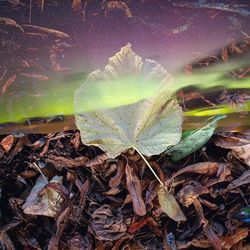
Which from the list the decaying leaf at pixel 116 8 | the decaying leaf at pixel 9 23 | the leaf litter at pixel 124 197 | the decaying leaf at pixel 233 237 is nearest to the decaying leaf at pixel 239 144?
the leaf litter at pixel 124 197

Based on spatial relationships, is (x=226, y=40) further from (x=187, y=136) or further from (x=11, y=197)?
(x=11, y=197)

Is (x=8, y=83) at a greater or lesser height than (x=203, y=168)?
greater

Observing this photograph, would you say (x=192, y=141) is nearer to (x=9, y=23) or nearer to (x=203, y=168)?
(x=203, y=168)

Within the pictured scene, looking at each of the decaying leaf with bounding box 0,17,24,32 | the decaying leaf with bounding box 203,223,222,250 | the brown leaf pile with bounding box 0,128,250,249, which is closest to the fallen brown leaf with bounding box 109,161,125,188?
the brown leaf pile with bounding box 0,128,250,249

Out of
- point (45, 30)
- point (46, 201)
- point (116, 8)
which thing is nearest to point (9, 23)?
point (45, 30)

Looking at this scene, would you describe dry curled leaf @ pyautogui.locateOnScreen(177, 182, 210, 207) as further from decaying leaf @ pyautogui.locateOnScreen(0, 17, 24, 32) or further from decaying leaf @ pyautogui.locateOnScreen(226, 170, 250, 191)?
decaying leaf @ pyautogui.locateOnScreen(0, 17, 24, 32)
